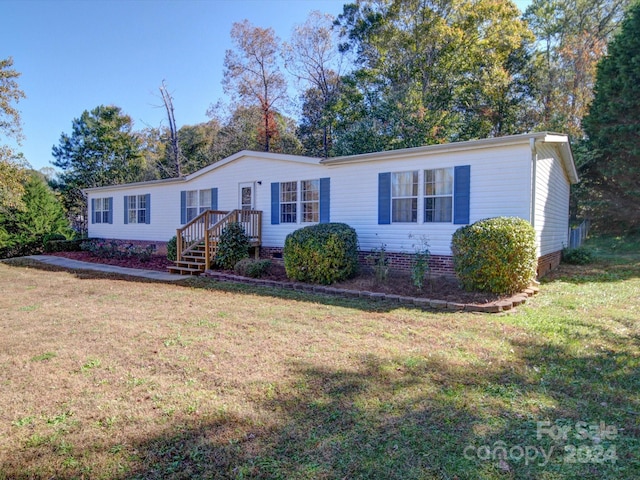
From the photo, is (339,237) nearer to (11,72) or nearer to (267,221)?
(267,221)

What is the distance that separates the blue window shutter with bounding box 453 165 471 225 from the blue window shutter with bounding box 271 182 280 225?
5253mm

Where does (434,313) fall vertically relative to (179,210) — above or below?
below

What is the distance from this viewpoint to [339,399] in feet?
10.8

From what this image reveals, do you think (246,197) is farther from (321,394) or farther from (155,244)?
(321,394)

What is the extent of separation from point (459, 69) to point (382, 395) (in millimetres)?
21591

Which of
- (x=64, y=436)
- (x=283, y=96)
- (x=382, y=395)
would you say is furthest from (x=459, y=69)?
(x=64, y=436)

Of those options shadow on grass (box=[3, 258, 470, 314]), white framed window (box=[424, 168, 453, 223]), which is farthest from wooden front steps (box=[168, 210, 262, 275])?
white framed window (box=[424, 168, 453, 223])

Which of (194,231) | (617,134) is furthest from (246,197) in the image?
(617,134)

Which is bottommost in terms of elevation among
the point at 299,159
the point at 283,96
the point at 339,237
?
the point at 339,237

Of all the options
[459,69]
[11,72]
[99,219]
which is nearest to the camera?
[11,72]

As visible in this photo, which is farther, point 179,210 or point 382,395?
point 179,210

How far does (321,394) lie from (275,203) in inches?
354

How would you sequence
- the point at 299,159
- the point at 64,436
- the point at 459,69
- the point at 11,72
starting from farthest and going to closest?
the point at 459,69 < the point at 11,72 < the point at 299,159 < the point at 64,436

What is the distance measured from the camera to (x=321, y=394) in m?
3.38
